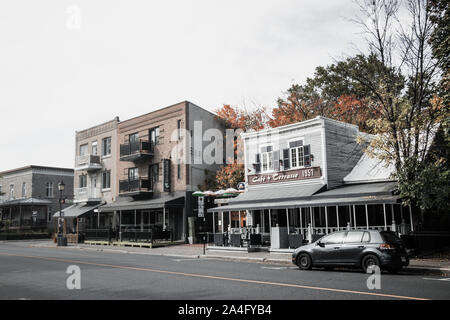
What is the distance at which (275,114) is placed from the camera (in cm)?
3856

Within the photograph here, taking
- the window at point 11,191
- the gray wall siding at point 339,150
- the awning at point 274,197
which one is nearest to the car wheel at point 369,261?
the awning at point 274,197

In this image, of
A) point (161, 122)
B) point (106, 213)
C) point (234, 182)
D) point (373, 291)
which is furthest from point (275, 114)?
point (373, 291)

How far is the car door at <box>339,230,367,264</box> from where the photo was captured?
1352 cm

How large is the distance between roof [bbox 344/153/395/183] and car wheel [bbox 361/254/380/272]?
917 cm

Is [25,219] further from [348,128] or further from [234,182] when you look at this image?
[348,128]

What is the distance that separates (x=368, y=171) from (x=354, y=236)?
32.9 feet

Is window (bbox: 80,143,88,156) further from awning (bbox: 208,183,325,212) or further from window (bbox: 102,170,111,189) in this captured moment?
awning (bbox: 208,183,325,212)

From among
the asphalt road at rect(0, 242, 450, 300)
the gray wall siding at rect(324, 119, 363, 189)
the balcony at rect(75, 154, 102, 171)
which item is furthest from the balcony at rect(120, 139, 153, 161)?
the asphalt road at rect(0, 242, 450, 300)

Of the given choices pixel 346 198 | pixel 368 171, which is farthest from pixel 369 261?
pixel 368 171

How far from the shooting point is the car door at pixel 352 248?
13.5 m

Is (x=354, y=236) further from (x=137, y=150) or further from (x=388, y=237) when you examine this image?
(x=137, y=150)
